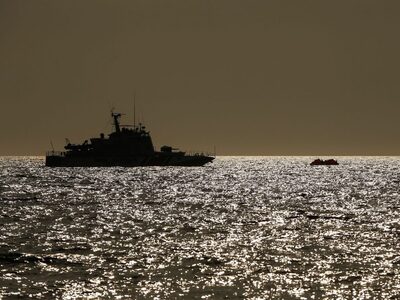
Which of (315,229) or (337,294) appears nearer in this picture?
(337,294)

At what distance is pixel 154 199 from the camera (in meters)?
84.2

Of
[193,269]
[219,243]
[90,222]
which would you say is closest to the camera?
[193,269]

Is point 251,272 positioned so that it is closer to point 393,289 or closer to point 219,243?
point 393,289

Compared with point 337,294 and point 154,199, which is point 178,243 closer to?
point 337,294

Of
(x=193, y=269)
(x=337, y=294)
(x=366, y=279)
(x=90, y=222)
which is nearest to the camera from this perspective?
(x=337, y=294)

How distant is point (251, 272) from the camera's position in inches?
1184

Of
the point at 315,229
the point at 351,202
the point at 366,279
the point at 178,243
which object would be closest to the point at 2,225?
the point at 178,243

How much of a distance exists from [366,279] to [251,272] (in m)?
4.73

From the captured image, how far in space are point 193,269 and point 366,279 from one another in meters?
7.33

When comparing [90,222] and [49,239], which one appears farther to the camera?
[90,222]

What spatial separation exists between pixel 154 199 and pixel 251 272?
54.7m

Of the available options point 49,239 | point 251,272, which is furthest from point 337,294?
point 49,239

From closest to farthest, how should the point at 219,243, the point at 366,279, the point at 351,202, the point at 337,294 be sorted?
the point at 337,294, the point at 366,279, the point at 219,243, the point at 351,202

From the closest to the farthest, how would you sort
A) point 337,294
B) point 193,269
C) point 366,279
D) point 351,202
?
point 337,294
point 366,279
point 193,269
point 351,202
